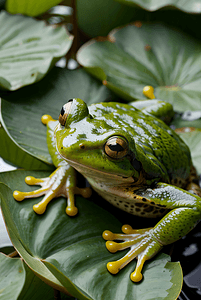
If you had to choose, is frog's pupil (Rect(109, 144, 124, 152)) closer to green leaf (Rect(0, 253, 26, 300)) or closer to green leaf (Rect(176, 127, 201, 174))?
green leaf (Rect(0, 253, 26, 300))

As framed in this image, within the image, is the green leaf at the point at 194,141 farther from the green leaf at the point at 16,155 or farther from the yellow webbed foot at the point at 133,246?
the green leaf at the point at 16,155

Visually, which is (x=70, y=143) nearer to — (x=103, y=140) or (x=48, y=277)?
(x=103, y=140)

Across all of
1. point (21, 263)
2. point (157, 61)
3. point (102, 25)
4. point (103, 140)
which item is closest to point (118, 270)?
point (21, 263)

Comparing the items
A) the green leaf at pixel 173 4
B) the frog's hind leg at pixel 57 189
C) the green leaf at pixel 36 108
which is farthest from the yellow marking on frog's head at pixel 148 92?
the frog's hind leg at pixel 57 189

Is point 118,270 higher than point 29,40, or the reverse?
point 29,40

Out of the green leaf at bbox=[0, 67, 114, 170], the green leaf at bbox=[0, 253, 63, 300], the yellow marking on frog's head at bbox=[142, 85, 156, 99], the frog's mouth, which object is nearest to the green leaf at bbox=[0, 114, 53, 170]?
the green leaf at bbox=[0, 67, 114, 170]
